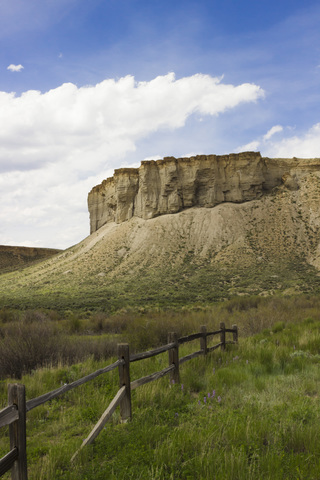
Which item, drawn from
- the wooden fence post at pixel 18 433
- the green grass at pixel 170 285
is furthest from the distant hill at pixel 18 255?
the wooden fence post at pixel 18 433

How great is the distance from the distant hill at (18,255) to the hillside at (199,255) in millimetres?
19405

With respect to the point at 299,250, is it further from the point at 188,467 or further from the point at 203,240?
the point at 188,467

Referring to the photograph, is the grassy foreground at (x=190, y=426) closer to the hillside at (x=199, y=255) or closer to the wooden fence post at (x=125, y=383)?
the wooden fence post at (x=125, y=383)

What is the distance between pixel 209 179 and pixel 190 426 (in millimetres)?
53785

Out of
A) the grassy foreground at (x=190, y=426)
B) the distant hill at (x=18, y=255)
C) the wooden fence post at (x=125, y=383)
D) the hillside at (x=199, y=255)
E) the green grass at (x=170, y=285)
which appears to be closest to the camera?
the grassy foreground at (x=190, y=426)

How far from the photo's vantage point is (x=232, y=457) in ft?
10.3

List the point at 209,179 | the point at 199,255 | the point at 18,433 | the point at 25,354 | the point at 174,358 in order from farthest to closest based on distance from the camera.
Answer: the point at 209,179 → the point at 199,255 → the point at 25,354 → the point at 174,358 → the point at 18,433

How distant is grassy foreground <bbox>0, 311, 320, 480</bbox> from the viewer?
3.21m

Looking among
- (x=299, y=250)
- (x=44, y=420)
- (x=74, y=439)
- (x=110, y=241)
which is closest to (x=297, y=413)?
(x=74, y=439)

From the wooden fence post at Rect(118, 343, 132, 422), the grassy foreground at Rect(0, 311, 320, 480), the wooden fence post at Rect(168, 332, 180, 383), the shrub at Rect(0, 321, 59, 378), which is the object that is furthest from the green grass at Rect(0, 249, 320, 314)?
the wooden fence post at Rect(118, 343, 132, 422)

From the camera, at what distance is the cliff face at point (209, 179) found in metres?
55.6

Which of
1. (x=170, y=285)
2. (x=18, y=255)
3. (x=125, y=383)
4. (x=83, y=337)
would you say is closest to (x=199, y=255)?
(x=170, y=285)

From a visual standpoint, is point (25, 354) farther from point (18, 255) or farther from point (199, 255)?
point (18, 255)

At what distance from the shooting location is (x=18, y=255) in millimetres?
81250
